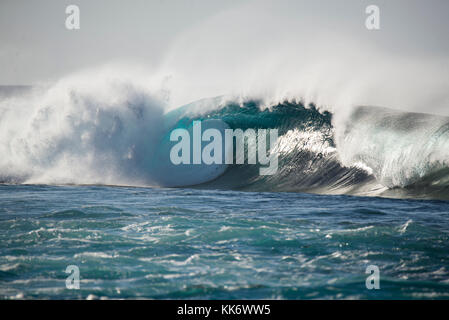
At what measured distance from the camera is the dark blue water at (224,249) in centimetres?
498

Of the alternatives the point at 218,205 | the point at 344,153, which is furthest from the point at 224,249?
the point at 344,153

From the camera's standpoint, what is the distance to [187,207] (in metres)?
10.3

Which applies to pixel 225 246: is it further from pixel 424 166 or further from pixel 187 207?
pixel 424 166

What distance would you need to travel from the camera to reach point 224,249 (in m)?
6.62

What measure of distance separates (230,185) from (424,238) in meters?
9.11

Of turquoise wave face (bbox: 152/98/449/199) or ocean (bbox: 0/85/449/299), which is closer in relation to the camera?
ocean (bbox: 0/85/449/299)

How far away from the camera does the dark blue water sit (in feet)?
16.4

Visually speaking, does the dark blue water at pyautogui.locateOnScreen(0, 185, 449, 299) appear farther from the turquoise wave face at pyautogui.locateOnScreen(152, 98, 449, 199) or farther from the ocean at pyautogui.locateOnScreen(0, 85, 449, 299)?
the turquoise wave face at pyautogui.locateOnScreen(152, 98, 449, 199)

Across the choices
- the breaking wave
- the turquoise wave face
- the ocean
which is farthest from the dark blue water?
the breaking wave

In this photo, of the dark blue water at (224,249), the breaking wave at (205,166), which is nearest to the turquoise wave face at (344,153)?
the breaking wave at (205,166)

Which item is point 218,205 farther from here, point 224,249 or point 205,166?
point 205,166

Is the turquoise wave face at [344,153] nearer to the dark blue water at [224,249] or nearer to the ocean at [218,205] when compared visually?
the ocean at [218,205]
